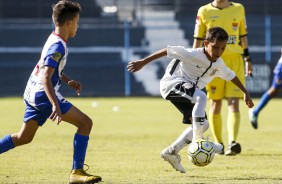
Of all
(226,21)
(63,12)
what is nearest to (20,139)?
(63,12)

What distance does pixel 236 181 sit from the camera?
27.0 ft

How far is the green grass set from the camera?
8.62 meters

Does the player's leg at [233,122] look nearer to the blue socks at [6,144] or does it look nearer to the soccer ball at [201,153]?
the soccer ball at [201,153]

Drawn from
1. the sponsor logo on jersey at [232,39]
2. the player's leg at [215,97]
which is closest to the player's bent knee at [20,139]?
the player's leg at [215,97]

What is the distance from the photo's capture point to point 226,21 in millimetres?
11461

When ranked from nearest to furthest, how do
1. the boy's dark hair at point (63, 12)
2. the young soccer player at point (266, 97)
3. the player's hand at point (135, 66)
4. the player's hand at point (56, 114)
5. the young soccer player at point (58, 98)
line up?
the player's hand at point (56, 114) < the young soccer player at point (58, 98) < the boy's dark hair at point (63, 12) < the player's hand at point (135, 66) < the young soccer player at point (266, 97)

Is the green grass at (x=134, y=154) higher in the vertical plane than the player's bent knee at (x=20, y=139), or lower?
lower

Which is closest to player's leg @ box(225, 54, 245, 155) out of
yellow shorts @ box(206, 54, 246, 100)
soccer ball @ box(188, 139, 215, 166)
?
yellow shorts @ box(206, 54, 246, 100)

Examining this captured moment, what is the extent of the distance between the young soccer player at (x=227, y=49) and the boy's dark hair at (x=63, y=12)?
11.4 ft

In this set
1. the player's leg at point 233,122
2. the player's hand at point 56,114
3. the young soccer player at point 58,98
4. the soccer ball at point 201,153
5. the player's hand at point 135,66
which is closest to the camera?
the player's hand at point 56,114

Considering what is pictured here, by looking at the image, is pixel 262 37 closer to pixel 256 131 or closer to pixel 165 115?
pixel 165 115

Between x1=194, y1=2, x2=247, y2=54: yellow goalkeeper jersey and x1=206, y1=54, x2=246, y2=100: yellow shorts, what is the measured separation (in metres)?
0.11

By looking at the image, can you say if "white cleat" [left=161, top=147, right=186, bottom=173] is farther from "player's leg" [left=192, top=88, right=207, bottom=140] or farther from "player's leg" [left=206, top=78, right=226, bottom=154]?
"player's leg" [left=206, top=78, right=226, bottom=154]

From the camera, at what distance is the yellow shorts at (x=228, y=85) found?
37.8ft
